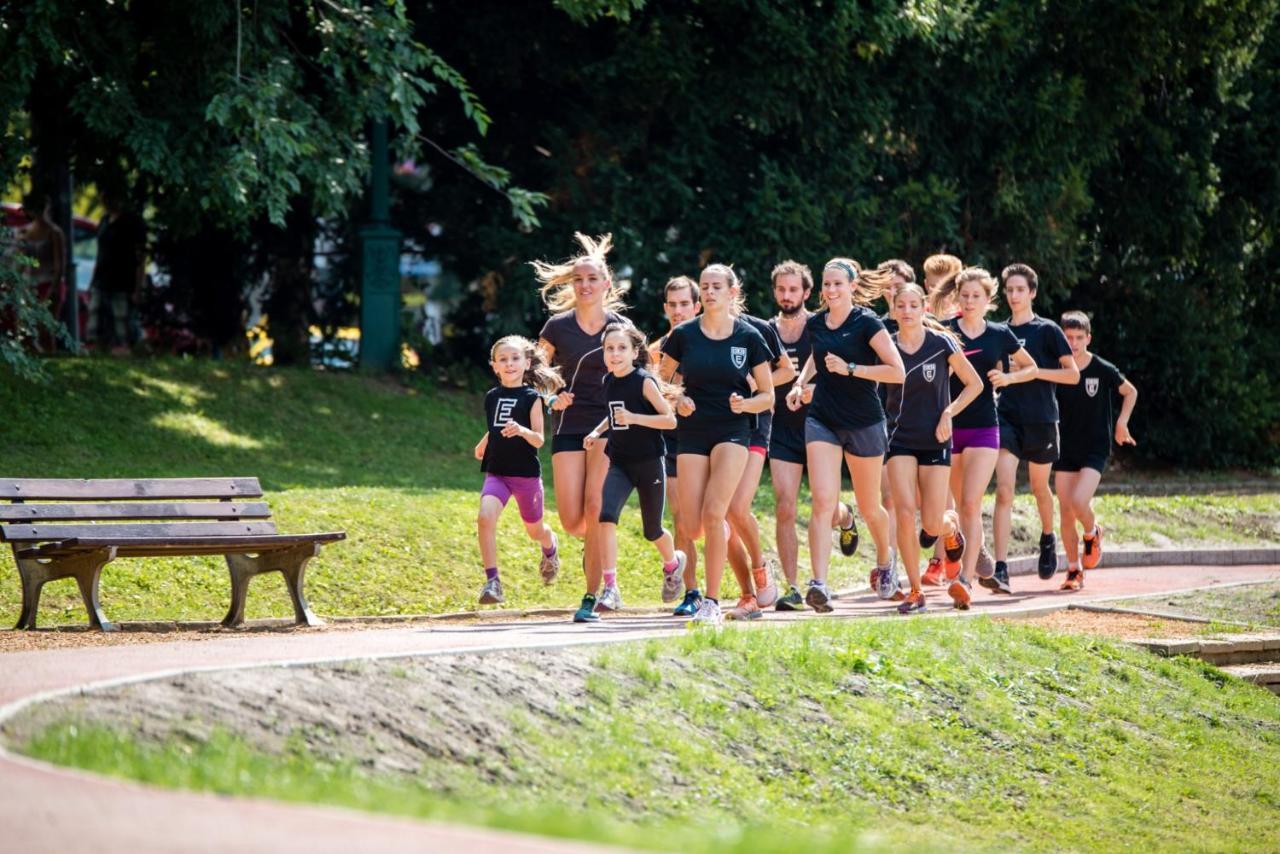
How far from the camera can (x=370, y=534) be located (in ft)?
48.0

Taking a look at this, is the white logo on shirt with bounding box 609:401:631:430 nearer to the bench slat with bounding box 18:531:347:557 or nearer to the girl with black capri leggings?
the girl with black capri leggings

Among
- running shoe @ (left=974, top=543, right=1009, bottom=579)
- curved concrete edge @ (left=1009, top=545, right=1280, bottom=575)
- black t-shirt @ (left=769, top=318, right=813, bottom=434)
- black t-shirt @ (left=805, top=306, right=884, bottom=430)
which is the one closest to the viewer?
black t-shirt @ (left=805, top=306, right=884, bottom=430)

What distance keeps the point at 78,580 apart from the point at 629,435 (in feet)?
11.3

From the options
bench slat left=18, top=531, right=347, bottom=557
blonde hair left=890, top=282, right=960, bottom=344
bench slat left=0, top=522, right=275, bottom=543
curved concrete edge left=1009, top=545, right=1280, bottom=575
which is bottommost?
curved concrete edge left=1009, top=545, right=1280, bottom=575

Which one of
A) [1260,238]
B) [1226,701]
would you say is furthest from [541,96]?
[1226,701]

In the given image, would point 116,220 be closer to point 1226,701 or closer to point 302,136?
point 302,136

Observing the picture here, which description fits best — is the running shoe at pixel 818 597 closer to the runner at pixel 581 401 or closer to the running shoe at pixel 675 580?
the running shoe at pixel 675 580

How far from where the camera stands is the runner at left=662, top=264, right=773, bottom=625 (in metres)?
11.4

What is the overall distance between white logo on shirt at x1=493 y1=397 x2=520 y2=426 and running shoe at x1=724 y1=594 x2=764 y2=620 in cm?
194

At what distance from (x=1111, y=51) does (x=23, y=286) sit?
13761mm

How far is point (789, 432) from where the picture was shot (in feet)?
41.9

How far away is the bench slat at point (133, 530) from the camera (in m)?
11.0

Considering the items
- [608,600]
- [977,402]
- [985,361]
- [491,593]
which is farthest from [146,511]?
[985,361]

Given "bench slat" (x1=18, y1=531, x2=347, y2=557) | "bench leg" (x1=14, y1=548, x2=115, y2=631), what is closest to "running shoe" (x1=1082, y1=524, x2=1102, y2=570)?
"bench slat" (x1=18, y1=531, x2=347, y2=557)
